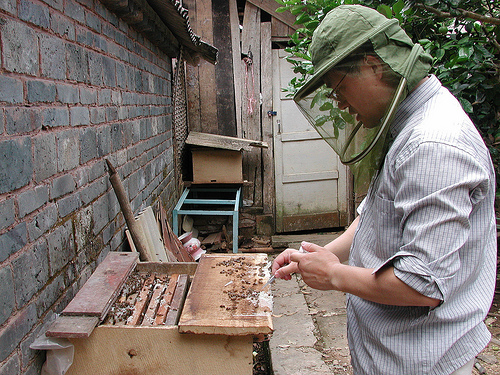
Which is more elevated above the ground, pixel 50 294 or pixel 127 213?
pixel 127 213

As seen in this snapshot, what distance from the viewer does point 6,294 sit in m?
1.52

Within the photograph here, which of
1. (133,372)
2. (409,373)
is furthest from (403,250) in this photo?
(133,372)

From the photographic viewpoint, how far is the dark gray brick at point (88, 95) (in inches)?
93.5

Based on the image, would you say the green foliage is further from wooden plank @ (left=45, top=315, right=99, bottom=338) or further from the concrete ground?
wooden plank @ (left=45, top=315, right=99, bottom=338)

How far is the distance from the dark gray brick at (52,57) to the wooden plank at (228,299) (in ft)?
4.10

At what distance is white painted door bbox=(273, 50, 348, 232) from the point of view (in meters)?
6.66

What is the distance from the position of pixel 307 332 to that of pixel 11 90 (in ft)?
10.5

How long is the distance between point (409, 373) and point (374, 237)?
0.45 m

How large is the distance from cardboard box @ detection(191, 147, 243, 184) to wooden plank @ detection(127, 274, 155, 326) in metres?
3.64

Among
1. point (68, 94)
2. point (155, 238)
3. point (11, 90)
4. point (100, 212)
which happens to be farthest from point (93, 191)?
point (155, 238)

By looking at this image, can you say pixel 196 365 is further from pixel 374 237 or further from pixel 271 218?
pixel 271 218

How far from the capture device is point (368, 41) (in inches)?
51.1

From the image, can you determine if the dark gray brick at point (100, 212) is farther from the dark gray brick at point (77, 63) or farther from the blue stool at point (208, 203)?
the blue stool at point (208, 203)

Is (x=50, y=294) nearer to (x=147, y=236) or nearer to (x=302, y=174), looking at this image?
(x=147, y=236)
